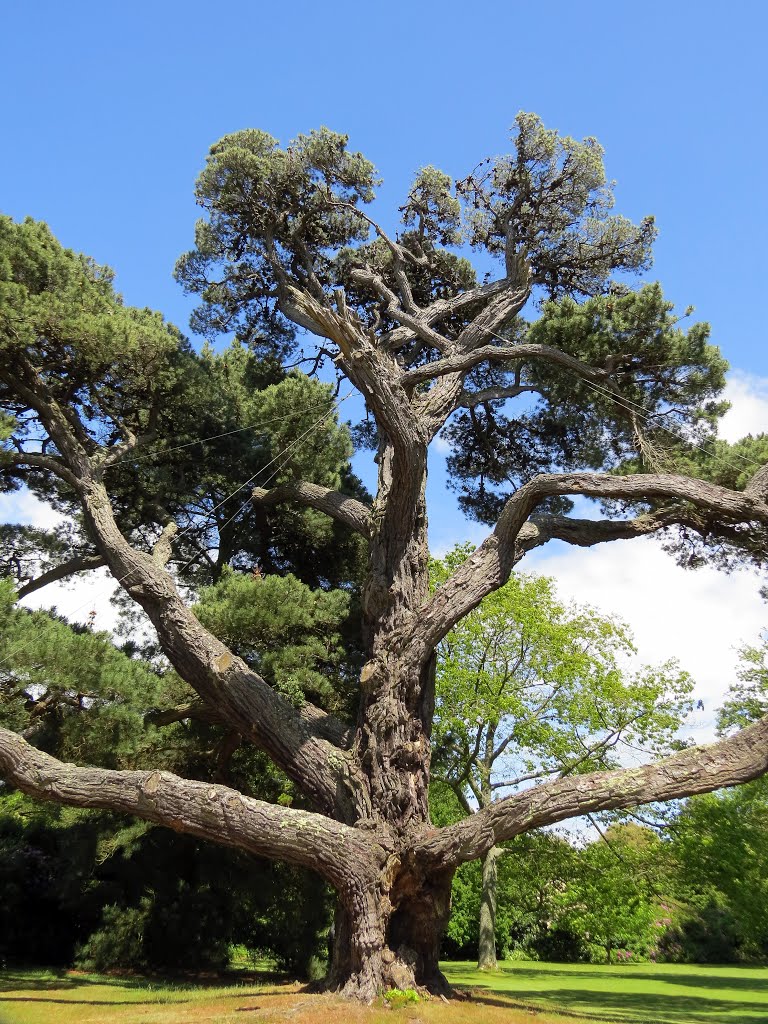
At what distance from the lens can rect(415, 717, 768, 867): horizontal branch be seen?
7.55 metres

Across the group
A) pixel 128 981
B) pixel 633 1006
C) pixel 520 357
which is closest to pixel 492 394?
pixel 520 357

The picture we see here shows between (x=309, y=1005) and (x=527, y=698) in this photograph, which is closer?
(x=309, y=1005)

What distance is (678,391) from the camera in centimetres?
1177

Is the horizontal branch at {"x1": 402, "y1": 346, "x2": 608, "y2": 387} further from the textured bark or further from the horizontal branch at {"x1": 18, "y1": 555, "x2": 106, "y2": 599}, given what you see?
the horizontal branch at {"x1": 18, "y1": 555, "x2": 106, "y2": 599}

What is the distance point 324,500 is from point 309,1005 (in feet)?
21.4

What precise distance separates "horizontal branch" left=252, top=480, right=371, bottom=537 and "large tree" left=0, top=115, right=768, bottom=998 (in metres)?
0.04

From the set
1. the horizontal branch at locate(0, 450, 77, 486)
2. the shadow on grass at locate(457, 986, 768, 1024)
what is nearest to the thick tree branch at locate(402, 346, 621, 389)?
the horizontal branch at locate(0, 450, 77, 486)

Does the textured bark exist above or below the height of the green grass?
above

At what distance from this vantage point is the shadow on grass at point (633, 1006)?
28.6 feet

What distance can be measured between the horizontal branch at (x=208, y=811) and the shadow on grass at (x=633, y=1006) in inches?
92.0

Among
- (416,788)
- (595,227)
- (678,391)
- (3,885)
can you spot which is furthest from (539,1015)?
(595,227)

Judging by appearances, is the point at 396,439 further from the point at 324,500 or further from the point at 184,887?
the point at 184,887

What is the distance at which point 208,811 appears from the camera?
8.00 metres

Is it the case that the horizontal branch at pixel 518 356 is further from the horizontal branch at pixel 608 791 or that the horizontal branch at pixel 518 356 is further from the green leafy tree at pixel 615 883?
the green leafy tree at pixel 615 883
